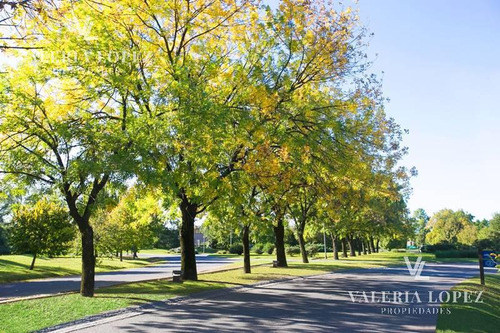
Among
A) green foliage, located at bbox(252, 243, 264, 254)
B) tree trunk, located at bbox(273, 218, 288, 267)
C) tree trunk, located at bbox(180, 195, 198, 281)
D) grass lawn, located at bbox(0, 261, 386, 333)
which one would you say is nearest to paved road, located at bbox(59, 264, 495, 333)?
grass lawn, located at bbox(0, 261, 386, 333)

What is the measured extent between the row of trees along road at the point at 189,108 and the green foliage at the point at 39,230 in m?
12.0

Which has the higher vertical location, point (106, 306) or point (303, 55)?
point (303, 55)

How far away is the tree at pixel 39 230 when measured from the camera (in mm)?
25359

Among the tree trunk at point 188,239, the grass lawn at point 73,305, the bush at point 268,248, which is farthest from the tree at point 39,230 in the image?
the bush at point 268,248

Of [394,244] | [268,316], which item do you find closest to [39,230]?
[268,316]

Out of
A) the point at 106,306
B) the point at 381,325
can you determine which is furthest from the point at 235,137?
the point at 381,325

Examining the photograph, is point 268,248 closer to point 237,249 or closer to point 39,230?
point 237,249

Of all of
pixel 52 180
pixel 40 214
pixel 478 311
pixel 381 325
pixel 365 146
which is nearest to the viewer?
pixel 381 325

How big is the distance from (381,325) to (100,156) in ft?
29.1

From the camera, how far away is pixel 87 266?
13.9 meters

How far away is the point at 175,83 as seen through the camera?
13.2 metres

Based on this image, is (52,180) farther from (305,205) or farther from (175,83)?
(305,205)

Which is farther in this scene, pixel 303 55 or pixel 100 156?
pixel 303 55

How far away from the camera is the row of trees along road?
42.2ft
